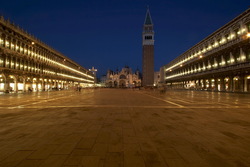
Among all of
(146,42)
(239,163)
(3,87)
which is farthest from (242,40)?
(146,42)

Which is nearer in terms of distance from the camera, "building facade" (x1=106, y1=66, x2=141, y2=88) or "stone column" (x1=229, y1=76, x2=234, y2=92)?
"stone column" (x1=229, y1=76, x2=234, y2=92)

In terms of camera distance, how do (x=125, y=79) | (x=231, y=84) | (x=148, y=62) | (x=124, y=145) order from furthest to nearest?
(x=125, y=79)
(x=148, y=62)
(x=231, y=84)
(x=124, y=145)

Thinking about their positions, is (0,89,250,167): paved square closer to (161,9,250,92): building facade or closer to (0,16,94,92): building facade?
(161,9,250,92): building facade

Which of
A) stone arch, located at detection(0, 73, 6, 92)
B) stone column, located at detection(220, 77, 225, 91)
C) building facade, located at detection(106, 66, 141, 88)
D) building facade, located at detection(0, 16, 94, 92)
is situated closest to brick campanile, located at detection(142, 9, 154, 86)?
building facade, located at detection(0, 16, 94, 92)

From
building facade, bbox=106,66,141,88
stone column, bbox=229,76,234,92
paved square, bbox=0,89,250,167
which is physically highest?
building facade, bbox=106,66,141,88

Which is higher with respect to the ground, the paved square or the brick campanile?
the brick campanile

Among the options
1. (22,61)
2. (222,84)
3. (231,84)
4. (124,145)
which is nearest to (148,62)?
(222,84)

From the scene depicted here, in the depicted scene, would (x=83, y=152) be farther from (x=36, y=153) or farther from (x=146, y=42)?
(x=146, y=42)

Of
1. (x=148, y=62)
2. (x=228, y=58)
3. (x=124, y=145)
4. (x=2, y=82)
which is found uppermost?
(x=148, y=62)

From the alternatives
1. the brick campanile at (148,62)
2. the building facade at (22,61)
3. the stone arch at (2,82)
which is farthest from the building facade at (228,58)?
the stone arch at (2,82)

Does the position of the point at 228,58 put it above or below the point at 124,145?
above

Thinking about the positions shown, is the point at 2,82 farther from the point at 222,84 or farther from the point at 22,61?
the point at 222,84

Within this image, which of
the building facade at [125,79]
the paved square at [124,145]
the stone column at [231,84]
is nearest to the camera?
the paved square at [124,145]

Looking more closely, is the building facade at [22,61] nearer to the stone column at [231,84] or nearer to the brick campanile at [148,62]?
the stone column at [231,84]
